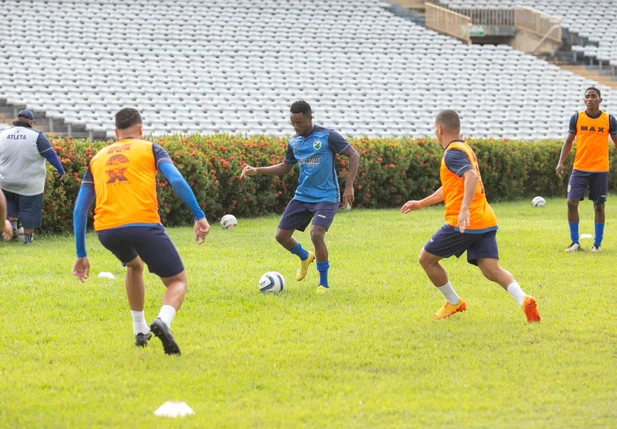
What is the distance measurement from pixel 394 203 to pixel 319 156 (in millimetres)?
10985

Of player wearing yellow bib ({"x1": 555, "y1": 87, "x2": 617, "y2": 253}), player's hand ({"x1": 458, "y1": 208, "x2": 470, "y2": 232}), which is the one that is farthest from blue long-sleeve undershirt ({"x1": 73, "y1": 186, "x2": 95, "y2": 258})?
player wearing yellow bib ({"x1": 555, "y1": 87, "x2": 617, "y2": 253})

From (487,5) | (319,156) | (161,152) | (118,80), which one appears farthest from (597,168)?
(487,5)

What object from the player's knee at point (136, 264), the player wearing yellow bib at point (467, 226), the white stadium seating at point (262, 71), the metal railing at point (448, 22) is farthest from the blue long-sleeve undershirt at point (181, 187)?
the metal railing at point (448, 22)

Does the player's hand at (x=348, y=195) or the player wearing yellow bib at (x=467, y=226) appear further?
the player's hand at (x=348, y=195)

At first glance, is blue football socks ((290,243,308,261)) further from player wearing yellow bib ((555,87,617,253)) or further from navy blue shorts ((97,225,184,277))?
player wearing yellow bib ((555,87,617,253))

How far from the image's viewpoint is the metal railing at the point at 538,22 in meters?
35.4

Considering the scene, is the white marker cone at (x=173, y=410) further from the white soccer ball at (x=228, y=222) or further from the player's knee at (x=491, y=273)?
the white soccer ball at (x=228, y=222)

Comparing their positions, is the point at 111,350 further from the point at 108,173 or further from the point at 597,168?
the point at 597,168

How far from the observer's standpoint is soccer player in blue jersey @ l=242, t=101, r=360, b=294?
934cm

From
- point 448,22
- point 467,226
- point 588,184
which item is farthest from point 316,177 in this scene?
point 448,22

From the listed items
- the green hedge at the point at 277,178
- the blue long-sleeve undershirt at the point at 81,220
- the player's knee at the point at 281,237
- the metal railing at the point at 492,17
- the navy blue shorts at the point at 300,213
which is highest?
the blue long-sleeve undershirt at the point at 81,220

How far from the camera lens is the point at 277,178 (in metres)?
17.9

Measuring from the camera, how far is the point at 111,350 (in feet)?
22.3

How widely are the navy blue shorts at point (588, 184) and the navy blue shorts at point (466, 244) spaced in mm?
5242
